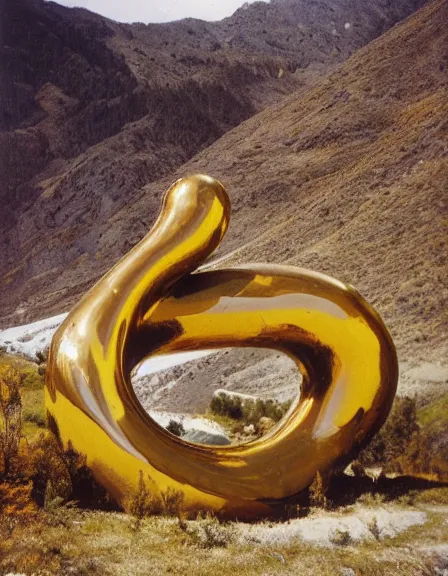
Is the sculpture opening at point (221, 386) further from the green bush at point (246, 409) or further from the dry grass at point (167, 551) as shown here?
the dry grass at point (167, 551)

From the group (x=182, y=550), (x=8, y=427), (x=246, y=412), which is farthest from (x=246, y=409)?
(x=182, y=550)

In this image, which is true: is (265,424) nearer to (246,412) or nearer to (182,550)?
(246,412)

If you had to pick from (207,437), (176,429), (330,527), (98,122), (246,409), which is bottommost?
(246,409)

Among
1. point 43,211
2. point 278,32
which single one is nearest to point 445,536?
point 43,211

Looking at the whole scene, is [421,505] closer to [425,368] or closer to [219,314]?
[219,314]

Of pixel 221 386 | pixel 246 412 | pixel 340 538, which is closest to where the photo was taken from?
pixel 340 538

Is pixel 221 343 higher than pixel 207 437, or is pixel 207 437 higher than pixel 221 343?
pixel 221 343

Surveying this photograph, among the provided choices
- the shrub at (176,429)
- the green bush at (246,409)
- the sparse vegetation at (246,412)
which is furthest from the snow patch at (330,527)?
the green bush at (246,409)
